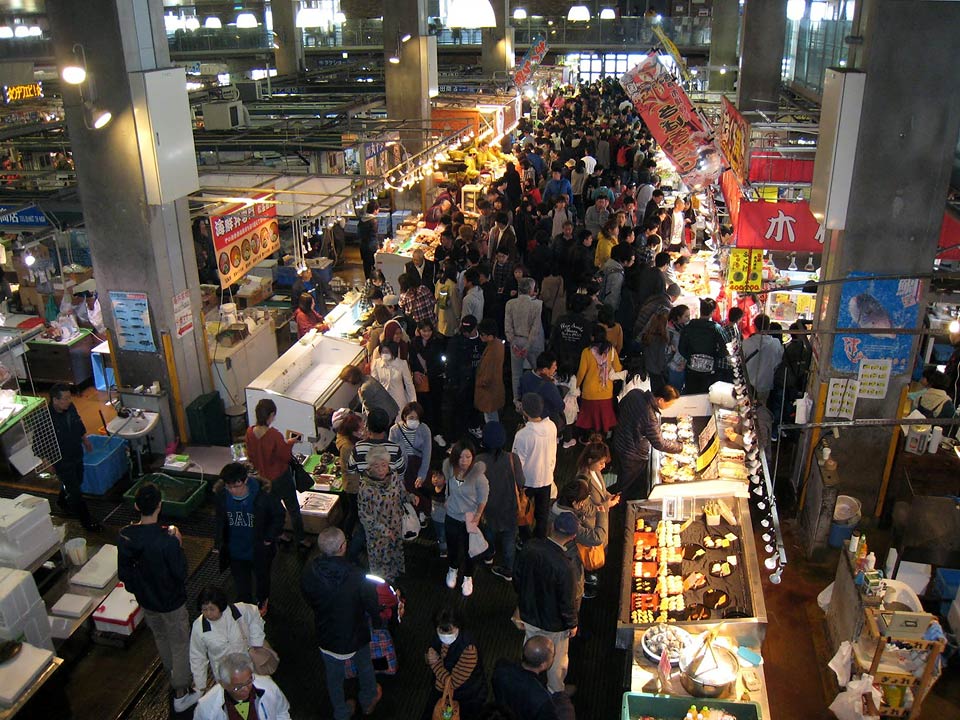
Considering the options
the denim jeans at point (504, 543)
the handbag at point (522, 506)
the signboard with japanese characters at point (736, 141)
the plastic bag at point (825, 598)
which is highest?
the signboard with japanese characters at point (736, 141)

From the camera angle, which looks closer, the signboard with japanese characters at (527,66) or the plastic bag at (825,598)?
the plastic bag at (825,598)

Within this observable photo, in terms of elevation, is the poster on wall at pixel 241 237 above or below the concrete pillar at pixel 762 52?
below

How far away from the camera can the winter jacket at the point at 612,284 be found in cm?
994

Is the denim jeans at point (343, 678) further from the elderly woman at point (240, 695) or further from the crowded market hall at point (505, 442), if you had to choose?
the elderly woman at point (240, 695)

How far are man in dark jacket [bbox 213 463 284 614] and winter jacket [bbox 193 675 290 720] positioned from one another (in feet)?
5.27

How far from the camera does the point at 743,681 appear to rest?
5.28 meters

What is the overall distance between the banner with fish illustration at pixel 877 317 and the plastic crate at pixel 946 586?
1.76 m

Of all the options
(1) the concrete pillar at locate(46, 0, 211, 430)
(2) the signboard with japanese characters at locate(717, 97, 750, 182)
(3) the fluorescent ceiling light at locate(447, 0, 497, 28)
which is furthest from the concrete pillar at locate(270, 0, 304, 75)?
(1) the concrete pillar at locate(46, 0, 211, 430)

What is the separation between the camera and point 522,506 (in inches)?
263

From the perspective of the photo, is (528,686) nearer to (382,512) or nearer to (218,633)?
(218,633)

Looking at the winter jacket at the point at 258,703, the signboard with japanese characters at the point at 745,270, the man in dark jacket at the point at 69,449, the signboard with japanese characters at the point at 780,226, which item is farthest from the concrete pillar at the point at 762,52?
the winter jacket at the point at 258,703

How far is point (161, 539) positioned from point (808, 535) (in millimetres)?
5623

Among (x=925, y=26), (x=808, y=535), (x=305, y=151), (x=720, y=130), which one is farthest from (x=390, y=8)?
(x=808, y=535)

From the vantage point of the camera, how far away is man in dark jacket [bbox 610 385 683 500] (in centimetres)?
707
